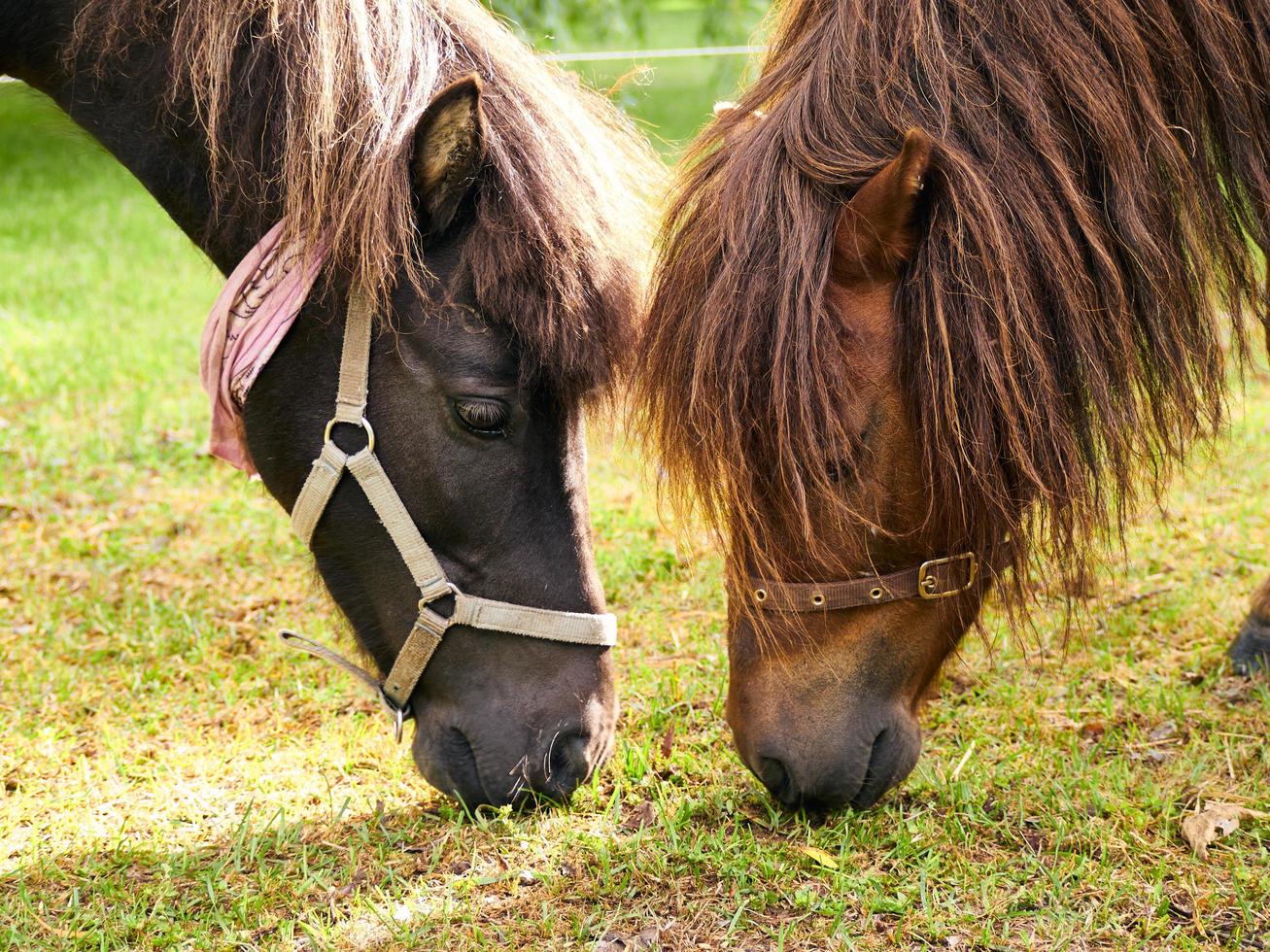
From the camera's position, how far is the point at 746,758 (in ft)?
7.45

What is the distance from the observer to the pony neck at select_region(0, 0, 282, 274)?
2275mm

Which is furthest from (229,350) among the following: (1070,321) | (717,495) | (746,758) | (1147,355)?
(1147,355)

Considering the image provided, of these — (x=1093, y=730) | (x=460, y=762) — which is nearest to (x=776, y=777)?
(x=460, y=762)

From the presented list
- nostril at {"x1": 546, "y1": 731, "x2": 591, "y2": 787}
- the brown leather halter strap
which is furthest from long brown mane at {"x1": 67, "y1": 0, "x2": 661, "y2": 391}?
nostril at {"x1": 546, "y1": 731, "x2": 591, "y2": 787}

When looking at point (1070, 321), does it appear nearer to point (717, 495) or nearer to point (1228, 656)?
point (717, 495)

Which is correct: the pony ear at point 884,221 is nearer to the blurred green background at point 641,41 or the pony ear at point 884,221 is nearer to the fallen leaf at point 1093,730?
the blurred green background at point 641,41

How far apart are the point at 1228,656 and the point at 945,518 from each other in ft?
5.03

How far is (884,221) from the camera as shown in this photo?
199cm

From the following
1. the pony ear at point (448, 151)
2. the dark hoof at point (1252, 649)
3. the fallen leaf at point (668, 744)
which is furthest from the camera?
the dark hoof at point (1252, 649)

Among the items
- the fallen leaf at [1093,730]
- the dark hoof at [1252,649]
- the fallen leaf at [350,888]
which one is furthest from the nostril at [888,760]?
the dark hoof at [1252,649]

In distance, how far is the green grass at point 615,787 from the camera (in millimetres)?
2145

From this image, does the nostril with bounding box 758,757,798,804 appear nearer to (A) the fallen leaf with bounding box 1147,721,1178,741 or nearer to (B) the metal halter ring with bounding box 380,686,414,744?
(B) the metal halter ring with bounding box 380,686,414,744

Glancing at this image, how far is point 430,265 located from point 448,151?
22 cm

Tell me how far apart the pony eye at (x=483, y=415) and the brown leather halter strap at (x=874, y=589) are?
0.59 meters
